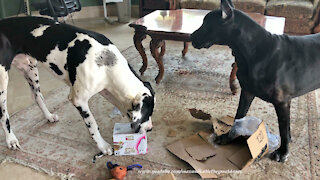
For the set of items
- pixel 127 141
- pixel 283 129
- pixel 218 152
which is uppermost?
pixel 283 129

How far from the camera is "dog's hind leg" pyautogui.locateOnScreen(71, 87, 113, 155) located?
159 cm

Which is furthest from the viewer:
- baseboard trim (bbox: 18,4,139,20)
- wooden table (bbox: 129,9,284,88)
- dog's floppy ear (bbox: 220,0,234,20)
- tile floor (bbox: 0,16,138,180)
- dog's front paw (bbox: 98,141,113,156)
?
baseboard trim (bbox: 18,4,139,20)

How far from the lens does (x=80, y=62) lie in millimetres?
1549

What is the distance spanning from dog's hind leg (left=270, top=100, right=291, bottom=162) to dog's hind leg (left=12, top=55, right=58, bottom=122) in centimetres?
155

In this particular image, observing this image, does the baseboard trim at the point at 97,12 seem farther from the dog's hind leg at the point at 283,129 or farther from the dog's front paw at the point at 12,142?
the dog's hind leg at the point at 283,129

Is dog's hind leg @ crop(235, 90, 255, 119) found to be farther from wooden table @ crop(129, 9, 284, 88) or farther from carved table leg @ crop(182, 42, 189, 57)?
carved table leg @ crop(182, 42, 189, 57)

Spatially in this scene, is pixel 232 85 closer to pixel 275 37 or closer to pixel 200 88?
pixel 200 88

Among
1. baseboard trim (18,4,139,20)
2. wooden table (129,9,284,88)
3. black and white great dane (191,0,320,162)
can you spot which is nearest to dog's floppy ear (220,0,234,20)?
black and white great dane (191,0,320,162)

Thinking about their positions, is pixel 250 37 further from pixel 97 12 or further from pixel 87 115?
pixel 97 12

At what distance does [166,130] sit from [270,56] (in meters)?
0.93

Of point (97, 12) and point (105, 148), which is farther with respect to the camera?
point (97, 12)

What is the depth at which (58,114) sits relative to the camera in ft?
7.55

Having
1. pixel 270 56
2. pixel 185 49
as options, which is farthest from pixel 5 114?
pixel 185 49

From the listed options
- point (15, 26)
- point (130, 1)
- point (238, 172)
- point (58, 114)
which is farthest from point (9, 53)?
point (130, 1)
